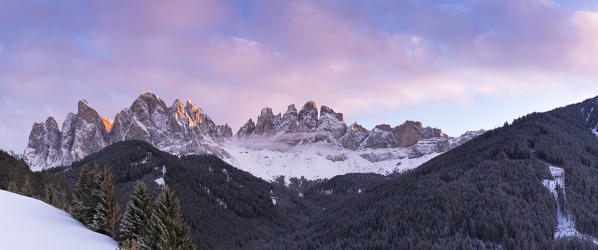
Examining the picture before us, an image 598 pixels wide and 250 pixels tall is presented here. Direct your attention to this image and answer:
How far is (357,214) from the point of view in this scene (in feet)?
A: 546

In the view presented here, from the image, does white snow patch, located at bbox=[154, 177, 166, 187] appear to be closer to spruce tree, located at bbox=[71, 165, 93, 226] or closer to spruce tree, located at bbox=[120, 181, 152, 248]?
spruce tree, located at bbox=[71, 165, 93, 226]

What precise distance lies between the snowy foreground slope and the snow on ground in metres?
117

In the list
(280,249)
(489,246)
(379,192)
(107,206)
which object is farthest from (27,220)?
(379,192)

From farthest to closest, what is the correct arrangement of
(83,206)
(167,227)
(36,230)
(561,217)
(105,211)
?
(561,217)
(83,206)
(105,211)
(167,227)
(36,230)

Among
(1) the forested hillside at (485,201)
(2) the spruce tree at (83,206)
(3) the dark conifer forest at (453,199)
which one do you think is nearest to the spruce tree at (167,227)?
(2) the spruce tree at (83,206)

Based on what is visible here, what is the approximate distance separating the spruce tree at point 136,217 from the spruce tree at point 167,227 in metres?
4.53

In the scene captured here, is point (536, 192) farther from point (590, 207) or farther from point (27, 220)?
point (27, 220)

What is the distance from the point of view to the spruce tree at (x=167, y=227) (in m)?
38.8

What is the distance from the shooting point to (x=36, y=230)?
113 feet

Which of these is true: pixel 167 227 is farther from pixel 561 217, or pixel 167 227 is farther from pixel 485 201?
pixel 561 217

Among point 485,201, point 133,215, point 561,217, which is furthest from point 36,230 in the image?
point 561,217

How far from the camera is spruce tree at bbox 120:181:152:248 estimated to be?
44031 mm

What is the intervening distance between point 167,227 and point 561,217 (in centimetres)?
12275

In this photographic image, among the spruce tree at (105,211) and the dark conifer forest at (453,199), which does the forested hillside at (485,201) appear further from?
the spruce tree at (105,211)
